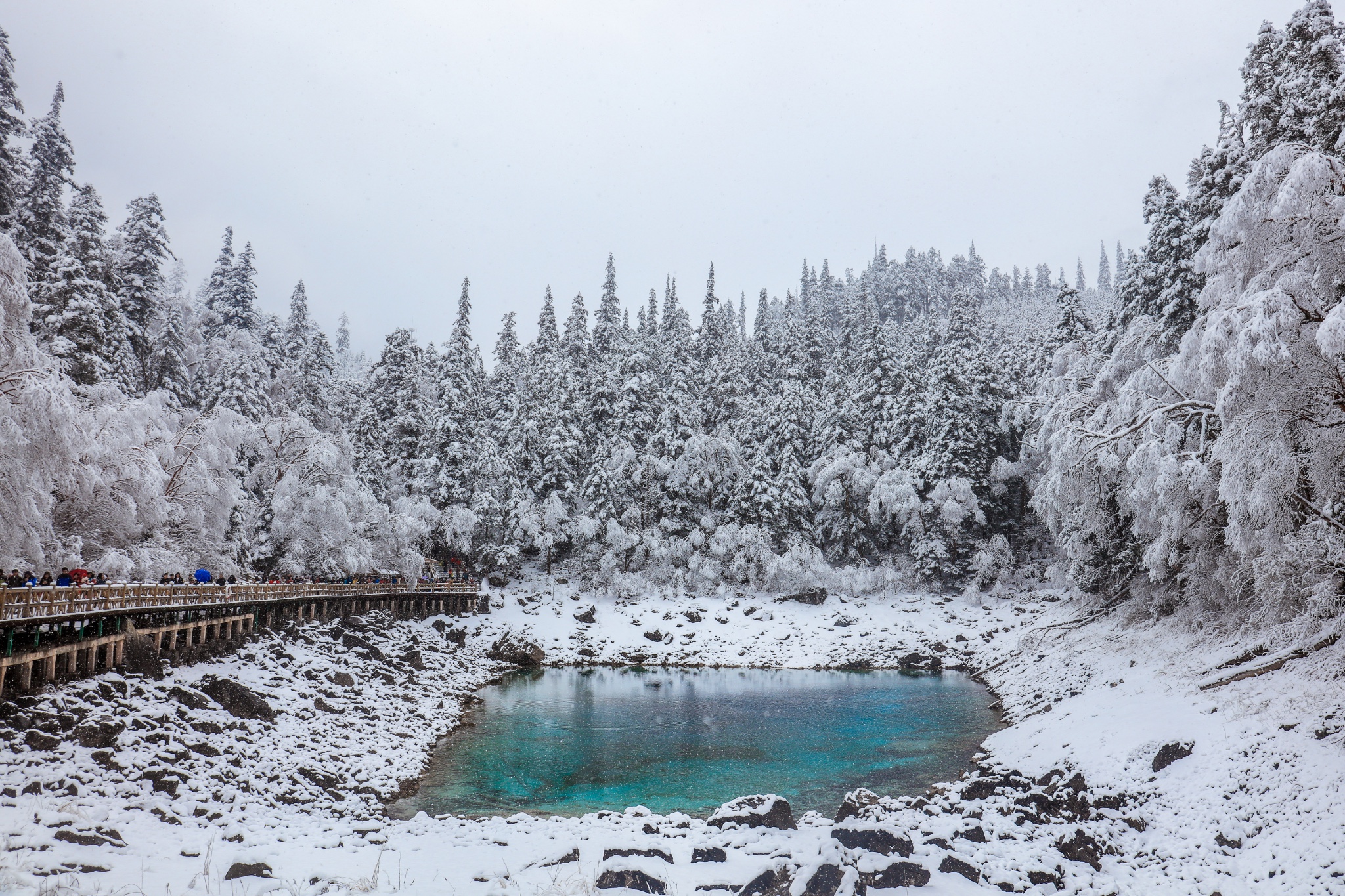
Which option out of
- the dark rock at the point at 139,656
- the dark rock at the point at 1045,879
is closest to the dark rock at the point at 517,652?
the dark rock at the point at 139,656

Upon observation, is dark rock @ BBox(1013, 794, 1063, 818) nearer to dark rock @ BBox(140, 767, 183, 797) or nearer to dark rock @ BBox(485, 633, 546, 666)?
dark rock @ BBox(140, 767, 183, 797)

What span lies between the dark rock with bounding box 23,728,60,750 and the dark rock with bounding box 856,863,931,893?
14.1m

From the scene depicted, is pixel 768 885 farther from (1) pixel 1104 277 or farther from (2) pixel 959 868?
(1) pixel 1104 277

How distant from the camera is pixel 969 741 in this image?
2102 centimetres

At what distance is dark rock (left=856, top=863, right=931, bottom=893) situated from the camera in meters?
9.69

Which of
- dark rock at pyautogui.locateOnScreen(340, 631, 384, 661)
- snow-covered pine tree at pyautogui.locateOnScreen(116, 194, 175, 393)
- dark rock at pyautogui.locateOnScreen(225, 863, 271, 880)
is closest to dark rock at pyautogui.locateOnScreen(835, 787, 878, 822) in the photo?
dark rock at pyautogui.locateOnScreen(225, 863, 271, 880)

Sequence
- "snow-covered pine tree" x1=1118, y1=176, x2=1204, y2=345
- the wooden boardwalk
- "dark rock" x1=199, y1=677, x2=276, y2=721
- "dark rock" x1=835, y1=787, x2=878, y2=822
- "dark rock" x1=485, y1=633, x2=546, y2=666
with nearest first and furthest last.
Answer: "dark rock" x1=835, y1=787, x2=878, y2=822, the wooden boardwalk, "dark rock" x1=199, y1=677, x2=276, y2=721, "snow-covered pine tree" x1=1118, y1=176, x2=1204, y2=345, "dark rock" x1=485, y1=633, x2=546, y2=666

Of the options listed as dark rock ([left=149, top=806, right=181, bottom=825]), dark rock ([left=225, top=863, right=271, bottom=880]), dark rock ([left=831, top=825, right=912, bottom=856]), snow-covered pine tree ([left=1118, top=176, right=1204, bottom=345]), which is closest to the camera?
dark rock ([left=225, top=863, right=271, bottom=880])

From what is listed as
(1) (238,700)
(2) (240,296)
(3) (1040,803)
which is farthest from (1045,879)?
(2) (240,296)

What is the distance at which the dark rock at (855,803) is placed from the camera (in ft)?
46.2

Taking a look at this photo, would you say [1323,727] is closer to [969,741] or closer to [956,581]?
[969,741]

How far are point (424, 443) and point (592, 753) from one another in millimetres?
33336

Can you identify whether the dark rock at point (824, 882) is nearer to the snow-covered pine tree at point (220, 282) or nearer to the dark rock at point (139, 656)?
the dark rock at point (139, 656)

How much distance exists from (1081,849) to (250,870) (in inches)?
485
